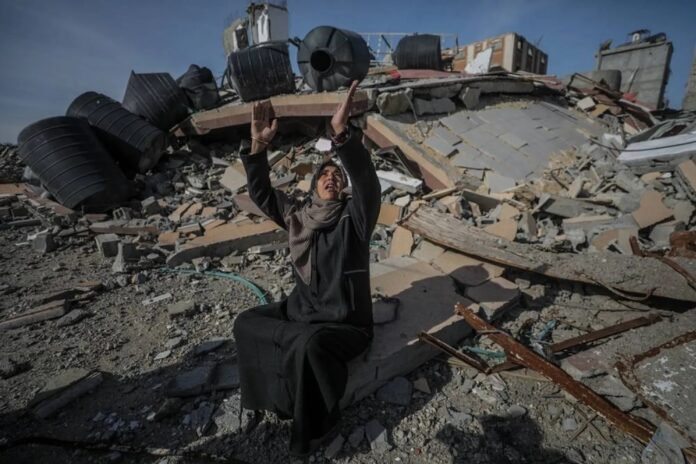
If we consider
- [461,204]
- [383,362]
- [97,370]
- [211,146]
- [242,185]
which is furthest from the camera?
[211,146]

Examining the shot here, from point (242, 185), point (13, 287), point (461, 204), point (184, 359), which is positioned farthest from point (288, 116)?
point (184, 359)

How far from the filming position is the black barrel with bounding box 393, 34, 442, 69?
10.8 m

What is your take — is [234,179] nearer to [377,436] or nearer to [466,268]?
[466,268]

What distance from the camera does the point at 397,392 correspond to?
2246mm

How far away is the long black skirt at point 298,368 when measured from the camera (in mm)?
1815

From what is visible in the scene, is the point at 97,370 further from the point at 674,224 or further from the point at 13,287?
the point at 674,224

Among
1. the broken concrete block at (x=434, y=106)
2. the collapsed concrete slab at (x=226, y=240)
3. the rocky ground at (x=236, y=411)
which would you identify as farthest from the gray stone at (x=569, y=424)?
the broken concrete block at (x=434, y=106)

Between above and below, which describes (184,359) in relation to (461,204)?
below

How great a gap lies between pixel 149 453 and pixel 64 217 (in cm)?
550

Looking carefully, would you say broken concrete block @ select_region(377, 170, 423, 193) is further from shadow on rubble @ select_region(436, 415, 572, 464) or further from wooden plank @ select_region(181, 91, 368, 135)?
shadow on rubble @ select_region(436, 415, 572, 464)

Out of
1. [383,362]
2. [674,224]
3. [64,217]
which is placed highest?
[64,217]

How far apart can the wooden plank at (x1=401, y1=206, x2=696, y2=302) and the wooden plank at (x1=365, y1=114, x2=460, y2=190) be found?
215cm

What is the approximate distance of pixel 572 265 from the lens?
321 cm

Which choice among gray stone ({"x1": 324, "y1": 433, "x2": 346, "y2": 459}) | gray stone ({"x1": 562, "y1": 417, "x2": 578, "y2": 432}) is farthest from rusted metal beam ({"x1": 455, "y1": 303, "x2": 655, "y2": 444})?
gray stone ({"x1": 324, "y1": 433, "x2": 346, "y2": 459})
